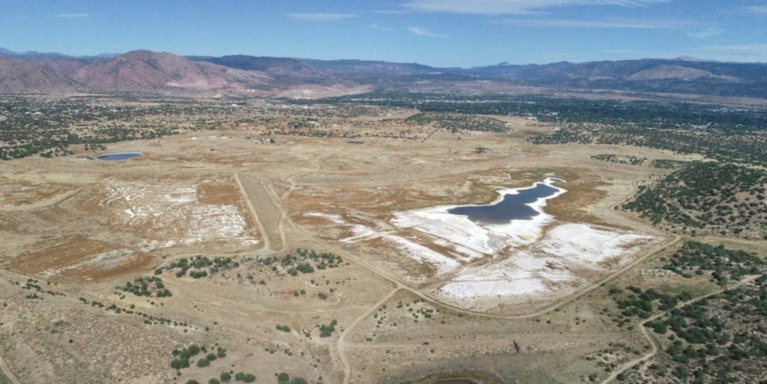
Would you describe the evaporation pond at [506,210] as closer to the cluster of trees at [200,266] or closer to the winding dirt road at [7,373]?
the cluster of trees at [200,266]

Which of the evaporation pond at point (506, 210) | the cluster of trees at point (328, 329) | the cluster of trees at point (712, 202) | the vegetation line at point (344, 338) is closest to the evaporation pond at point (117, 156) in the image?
the evaporation pond at point (506, 210)

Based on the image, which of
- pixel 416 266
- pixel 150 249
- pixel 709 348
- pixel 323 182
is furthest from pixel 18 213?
pixel 709 348

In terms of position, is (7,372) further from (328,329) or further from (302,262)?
(302,262)

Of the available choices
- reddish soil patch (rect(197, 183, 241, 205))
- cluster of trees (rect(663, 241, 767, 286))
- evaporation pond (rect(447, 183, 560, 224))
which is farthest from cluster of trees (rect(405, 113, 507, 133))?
cluster of trees (rect(663, 241, 767, 286))

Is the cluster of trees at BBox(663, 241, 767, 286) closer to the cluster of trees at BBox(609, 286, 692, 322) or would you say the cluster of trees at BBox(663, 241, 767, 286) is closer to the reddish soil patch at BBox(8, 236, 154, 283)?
the cluster of trees at BBox(609, 286, 692, 322)

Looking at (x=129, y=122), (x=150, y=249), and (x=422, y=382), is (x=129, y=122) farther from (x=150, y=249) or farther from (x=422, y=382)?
(x=422, y=382)

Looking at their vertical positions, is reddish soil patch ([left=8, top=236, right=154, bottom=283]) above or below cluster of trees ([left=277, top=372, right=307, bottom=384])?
above

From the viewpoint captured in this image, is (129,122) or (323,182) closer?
(323,182)
